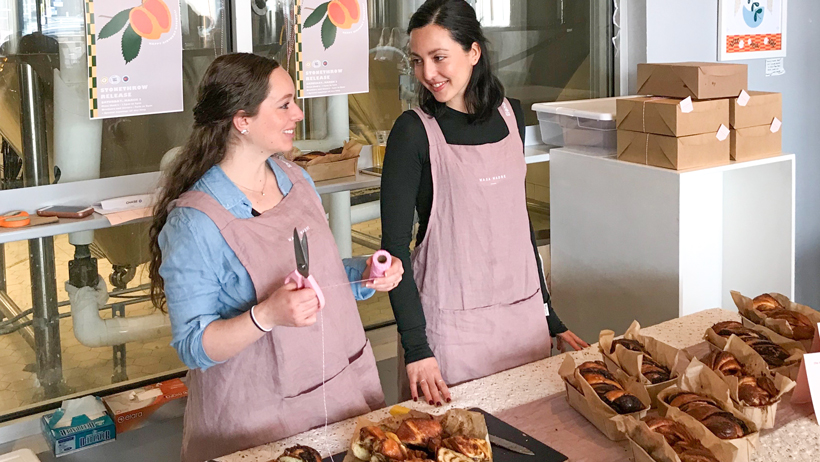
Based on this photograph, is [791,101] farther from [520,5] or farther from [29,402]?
[29,402]

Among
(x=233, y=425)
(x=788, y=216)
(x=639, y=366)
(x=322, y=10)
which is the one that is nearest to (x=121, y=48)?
(x=322, y=10)

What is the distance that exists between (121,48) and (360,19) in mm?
833

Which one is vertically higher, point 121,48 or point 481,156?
point 121,48

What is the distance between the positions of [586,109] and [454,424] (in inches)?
71.6

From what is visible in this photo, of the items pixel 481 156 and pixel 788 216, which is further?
pixel 788 216

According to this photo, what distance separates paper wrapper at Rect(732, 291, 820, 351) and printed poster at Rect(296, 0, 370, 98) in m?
1.60

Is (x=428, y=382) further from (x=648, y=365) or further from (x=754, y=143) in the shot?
(x=754, y=143)

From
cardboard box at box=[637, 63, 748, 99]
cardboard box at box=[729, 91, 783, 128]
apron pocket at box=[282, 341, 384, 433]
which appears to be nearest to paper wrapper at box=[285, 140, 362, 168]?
cardboard box at box=[637, 63, 748, 99]

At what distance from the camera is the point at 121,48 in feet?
8.30

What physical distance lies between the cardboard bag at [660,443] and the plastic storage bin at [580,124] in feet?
5.17

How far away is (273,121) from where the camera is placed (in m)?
1.67

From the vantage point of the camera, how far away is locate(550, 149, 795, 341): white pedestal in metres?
2.52

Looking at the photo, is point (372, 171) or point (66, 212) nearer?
point (66, 212)

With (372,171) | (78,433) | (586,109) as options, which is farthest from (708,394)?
(78,433)
